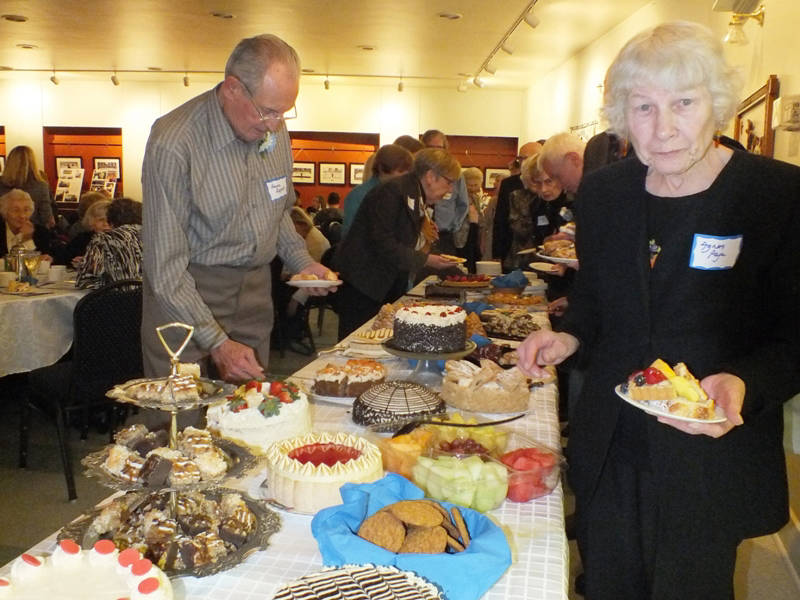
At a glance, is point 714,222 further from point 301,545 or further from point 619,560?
point 301,545

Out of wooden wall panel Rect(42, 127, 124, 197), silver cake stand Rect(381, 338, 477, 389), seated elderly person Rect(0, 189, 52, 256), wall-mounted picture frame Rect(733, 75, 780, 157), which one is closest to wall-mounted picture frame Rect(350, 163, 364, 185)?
wooden wall panel Rect(42, 127, 124, 197)

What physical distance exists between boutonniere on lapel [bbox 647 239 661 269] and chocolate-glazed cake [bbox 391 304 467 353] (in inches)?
35.9

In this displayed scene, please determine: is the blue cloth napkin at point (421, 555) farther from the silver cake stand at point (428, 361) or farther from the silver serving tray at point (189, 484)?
the silver cake stand at point (428, 361)

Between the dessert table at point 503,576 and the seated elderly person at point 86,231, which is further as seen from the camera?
the seated elderly person at point 86,231

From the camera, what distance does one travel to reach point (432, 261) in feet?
13.3

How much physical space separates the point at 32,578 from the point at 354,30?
26.9 ft

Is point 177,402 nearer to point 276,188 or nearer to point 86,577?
point 86,577

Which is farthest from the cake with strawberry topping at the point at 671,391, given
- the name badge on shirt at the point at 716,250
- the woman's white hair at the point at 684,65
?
the woman's white hair at the point at 684,65

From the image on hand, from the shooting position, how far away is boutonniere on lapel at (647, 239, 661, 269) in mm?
1511

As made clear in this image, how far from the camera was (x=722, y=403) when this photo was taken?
1307 mm

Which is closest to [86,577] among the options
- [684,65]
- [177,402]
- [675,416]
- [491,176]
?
[177,402]

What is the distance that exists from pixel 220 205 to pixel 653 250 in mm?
1269

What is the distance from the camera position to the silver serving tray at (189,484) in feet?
3.74

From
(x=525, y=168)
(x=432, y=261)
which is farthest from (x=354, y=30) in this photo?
(x=432, y=261)
